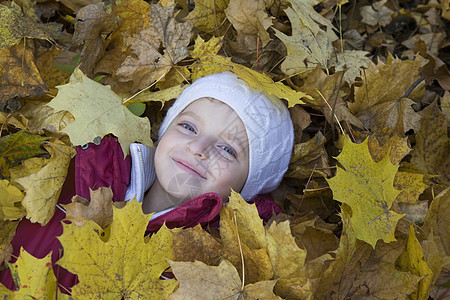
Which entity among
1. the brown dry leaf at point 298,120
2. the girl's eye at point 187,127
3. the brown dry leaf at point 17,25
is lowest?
the brown dry leaf at point 298,120

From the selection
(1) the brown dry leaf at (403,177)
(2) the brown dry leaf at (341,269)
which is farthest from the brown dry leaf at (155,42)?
(2) the brown dry leaf at (341,269)

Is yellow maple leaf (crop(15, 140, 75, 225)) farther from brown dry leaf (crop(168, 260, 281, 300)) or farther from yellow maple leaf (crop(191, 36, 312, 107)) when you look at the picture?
yellow maple leaf (crop(191, 36, 312, 107))

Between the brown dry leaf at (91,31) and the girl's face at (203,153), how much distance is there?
51cm

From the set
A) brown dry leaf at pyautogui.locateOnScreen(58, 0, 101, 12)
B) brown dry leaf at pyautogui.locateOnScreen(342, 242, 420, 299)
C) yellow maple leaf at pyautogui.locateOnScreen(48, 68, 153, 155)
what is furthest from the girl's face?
brown dry leaf at pyautogui.locateOnScreen(58, 0, 101, 12)

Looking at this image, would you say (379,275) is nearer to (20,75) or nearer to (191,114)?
(191,114)

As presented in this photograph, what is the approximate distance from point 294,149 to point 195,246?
76 cm

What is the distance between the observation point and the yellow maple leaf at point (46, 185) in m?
1.57

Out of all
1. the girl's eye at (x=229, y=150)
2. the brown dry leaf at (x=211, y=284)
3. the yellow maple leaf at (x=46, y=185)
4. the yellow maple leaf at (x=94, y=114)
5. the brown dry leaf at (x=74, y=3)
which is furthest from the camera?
the brown dry leaf at (x=74, y=3)

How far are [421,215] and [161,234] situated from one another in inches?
38.0

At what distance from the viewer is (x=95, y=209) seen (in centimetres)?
154

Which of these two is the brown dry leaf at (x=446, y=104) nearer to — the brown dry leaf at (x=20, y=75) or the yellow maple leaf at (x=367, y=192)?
the yellow maple leaf at (x=367, y=192)

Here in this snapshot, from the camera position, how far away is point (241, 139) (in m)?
1.84

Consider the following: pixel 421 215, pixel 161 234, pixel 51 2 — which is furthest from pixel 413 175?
pixel 51 2

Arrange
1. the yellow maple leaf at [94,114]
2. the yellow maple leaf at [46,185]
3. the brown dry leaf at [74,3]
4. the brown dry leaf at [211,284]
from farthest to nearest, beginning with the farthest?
the brown dry leaf at [74,3] → the yellow maple leaf at [94,114] → the yellow maple leaf at [46,185] → the brown dry leaf at [211,284]
